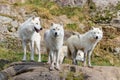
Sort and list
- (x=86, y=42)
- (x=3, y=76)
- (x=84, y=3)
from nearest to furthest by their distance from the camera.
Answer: (x=3, y=76)
(x=86, y=42)
(x=84, y=3)

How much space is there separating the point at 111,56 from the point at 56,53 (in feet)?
29.3

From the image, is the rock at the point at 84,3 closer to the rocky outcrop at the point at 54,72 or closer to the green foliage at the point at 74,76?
the rocky outcrop at the point at 54,72

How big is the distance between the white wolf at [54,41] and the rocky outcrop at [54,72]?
0.33 m

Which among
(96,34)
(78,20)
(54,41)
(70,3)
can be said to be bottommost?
(54,41)

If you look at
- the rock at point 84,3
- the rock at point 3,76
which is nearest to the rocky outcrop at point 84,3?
the rock at point 84,3

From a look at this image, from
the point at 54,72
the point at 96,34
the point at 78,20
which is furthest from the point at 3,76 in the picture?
the point at 78,20

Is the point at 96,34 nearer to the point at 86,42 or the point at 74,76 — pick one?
the point at 86,42

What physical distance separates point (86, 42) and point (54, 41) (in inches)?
70.1

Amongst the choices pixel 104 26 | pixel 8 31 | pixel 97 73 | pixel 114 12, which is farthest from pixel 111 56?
pixel 97 73

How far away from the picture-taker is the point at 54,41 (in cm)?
1577

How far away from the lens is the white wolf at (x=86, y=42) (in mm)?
16750

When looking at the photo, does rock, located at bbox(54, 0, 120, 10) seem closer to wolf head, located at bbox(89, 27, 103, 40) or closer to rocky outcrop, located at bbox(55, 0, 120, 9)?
rocky outcrop, located at bbox(55, 0, 120, 9)

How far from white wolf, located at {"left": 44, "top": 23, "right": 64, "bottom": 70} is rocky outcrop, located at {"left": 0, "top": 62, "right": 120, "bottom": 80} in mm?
330

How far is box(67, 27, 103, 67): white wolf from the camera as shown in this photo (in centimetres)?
1675
